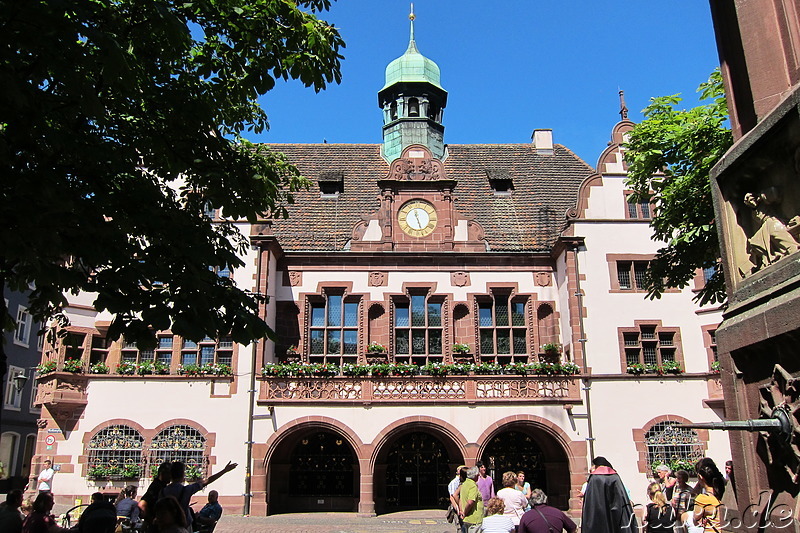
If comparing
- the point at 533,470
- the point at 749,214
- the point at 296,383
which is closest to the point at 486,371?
the point at 533,470

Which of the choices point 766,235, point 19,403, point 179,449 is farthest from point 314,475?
point 19,403

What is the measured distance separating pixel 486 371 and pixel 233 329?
14.1 metres

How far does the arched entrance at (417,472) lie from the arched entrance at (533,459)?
149 cm

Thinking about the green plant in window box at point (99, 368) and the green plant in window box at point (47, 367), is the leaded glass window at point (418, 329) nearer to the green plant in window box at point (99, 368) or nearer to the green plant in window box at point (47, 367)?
the green plant in window box at point (99, 368)

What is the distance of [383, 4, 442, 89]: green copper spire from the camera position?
97.3 ft

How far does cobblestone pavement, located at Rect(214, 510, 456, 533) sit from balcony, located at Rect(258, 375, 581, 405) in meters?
3.12

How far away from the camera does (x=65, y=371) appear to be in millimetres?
19516

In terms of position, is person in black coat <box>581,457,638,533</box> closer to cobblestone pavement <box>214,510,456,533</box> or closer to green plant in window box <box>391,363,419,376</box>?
cobblestone pavement <box>214,510,456,533</box>

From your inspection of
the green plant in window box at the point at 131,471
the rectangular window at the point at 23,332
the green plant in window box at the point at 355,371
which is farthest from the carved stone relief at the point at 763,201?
the rectangular window at the point at 23,332

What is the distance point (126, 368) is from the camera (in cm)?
1988

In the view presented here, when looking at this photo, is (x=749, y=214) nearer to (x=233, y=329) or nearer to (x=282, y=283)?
(x=233, y=329)

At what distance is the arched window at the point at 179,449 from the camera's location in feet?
63.7

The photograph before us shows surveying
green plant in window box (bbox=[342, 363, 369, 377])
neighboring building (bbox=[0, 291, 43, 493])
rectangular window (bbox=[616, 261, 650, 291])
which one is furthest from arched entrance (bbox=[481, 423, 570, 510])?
neighboring building (bbox=[0, 291, 43, 493])

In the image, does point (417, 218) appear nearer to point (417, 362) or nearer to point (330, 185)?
point (330, 185)
